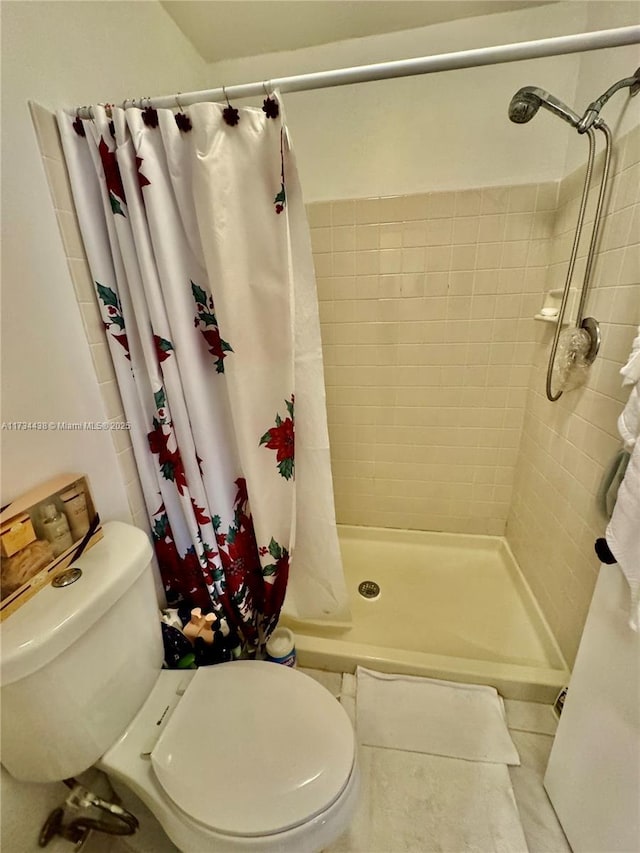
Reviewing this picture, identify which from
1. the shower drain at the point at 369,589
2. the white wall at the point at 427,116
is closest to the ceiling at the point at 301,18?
the white wall at the point at 427,116

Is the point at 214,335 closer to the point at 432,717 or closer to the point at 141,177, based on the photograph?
the point at 141,177

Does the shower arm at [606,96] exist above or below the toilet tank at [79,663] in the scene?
above

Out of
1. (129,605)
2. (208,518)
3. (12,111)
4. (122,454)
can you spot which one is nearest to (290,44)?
(12,111)

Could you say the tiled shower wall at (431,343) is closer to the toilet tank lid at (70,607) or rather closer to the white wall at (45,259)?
the white wall at (45,259)

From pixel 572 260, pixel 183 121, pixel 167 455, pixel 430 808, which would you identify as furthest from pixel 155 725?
pixel 572 260

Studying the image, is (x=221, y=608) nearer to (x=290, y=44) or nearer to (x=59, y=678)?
(x=59, y=678)

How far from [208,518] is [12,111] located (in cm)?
102

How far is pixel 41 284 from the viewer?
801 millimetres

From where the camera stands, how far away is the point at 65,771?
73cm

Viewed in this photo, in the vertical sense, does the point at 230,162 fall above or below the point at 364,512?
above

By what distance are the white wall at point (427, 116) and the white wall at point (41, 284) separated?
68cm

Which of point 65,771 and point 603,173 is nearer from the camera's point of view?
point 65,771

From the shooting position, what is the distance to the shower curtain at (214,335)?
0.84 m

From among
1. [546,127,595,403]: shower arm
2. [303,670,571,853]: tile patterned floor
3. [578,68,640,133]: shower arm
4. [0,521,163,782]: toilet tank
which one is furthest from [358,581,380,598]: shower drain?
[578,68,640,133]: shower arm
